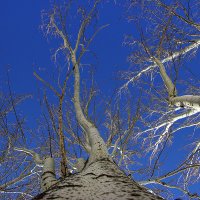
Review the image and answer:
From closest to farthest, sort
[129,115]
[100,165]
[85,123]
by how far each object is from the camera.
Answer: [100,165] < [85,123] < [129,115]

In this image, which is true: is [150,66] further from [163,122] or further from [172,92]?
[172,92]

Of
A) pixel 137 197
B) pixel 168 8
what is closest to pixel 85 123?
pixel 137 197

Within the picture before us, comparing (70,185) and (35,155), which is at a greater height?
(35,155)

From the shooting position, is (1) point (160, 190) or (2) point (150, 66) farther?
(2) point (150, 66)

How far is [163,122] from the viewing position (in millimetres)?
6203

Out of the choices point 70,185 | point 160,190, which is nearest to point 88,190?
point 70,185

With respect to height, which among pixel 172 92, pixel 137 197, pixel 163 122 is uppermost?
pixel 163 122

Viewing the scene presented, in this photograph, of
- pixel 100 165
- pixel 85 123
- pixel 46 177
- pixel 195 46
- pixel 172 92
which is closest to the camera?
pixel 100 165

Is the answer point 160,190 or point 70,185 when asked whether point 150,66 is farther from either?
point 70,185

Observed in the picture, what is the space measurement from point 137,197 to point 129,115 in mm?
3379

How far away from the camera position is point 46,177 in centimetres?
250

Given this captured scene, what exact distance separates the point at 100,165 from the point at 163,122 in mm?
4272

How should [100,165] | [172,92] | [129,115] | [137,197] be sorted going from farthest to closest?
[129,115] → [172,92] → [100,165] → [137,197]

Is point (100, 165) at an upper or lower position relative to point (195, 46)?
lower
